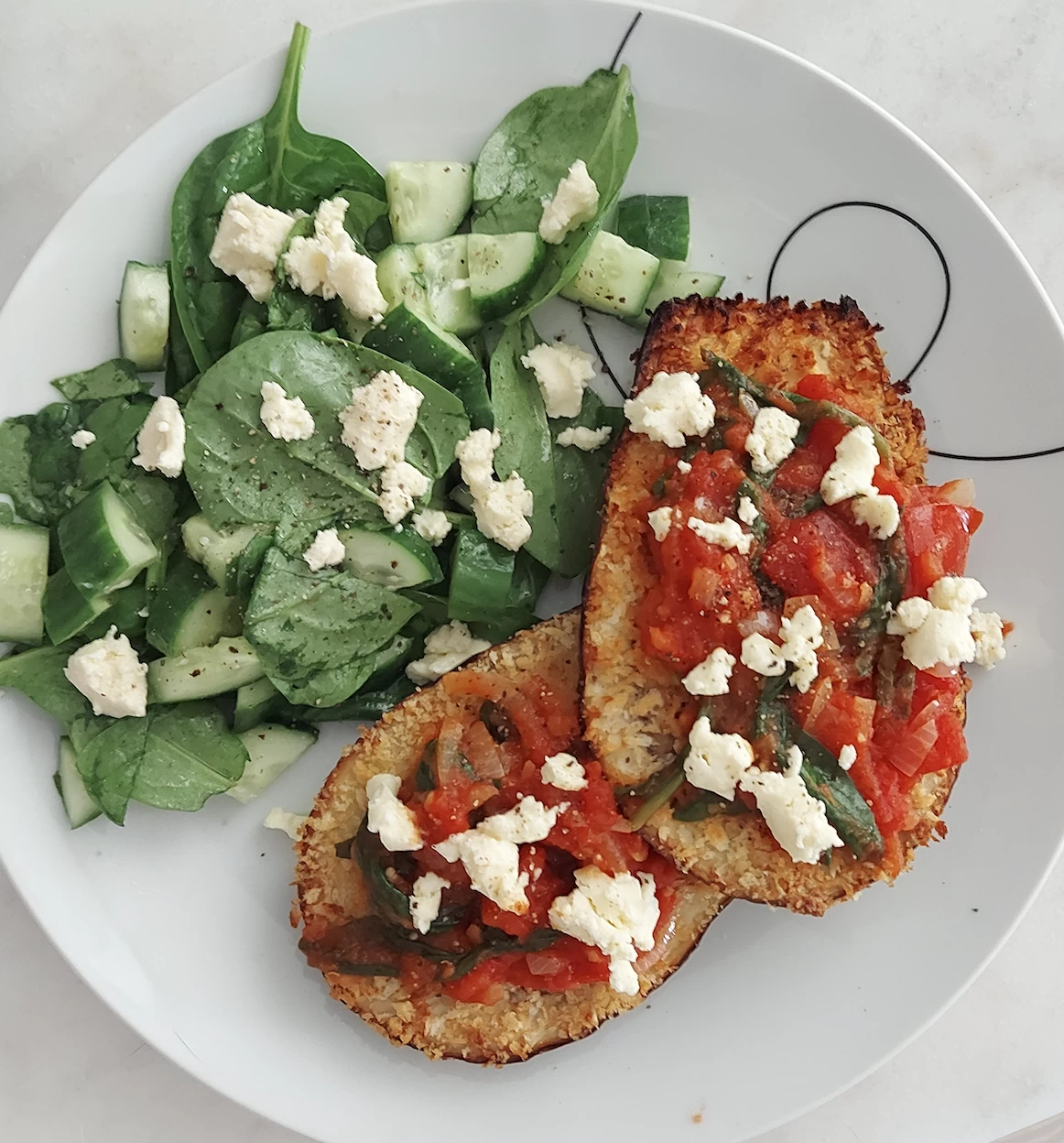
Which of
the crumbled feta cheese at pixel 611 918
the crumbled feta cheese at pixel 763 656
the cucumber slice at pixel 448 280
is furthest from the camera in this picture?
the cucumber slice at pixel 448 280

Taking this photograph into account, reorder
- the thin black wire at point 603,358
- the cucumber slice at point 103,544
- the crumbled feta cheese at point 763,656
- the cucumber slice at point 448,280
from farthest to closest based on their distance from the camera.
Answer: the thin black wire at point 603,358 < the cucumber slice at point 448,280 < the cucumber slice at point 103,544 < the crumbled feta cheese at point 763,656

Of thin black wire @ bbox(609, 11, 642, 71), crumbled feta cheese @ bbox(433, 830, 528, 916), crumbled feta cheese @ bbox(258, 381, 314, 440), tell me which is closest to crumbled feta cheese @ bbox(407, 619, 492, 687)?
crumbled feta cheese @ bbox(433, 830, 528, 916)

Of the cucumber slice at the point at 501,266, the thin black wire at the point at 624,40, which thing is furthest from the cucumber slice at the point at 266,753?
the thin black wire at the point at 624,40

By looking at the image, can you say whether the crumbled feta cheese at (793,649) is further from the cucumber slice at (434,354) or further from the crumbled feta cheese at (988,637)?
the cucumber slice at (434,354)

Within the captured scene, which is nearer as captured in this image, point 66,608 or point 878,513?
point 878,513

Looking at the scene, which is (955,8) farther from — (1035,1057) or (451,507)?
(1035,1057)

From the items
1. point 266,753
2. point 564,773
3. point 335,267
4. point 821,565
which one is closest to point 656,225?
point 335,267

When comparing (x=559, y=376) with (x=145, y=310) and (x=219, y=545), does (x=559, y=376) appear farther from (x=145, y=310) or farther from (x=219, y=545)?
(x=145, y=310)
